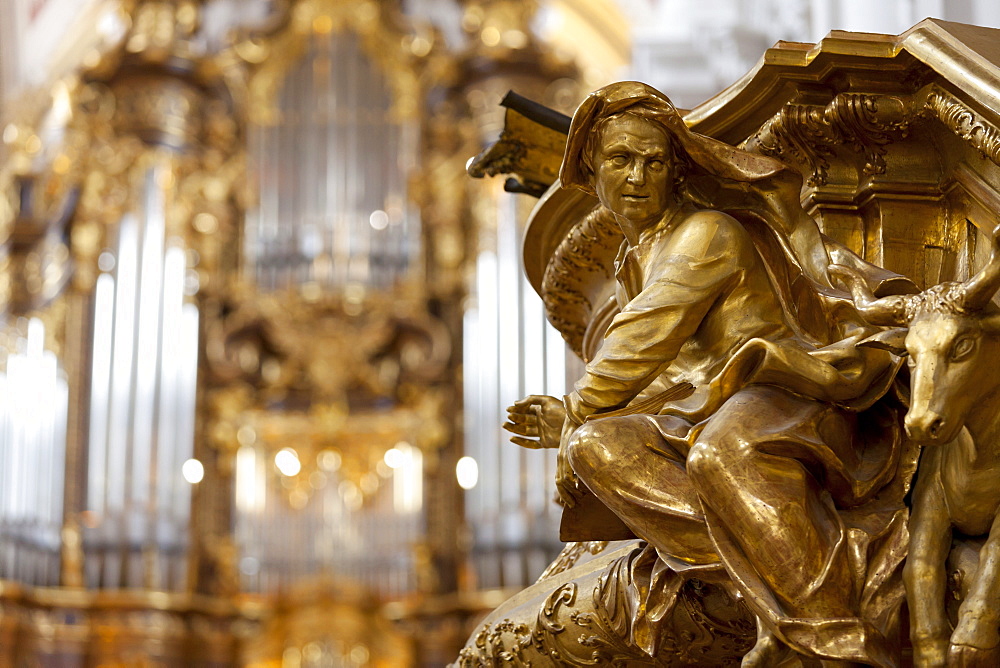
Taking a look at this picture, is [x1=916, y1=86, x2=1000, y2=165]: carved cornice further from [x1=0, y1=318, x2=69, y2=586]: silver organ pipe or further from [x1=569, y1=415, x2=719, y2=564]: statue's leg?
[x1=0, y1=318, x2=69, y2=586]: silver organ pipe

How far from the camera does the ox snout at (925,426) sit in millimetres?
1611

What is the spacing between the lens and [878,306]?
1.77 m

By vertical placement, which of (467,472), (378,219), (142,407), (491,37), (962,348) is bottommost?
(467,472)

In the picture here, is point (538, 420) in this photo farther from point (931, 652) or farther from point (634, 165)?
point (931, 652)

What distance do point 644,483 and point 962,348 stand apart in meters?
0.44

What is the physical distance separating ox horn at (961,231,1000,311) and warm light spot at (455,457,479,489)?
6.92 meters

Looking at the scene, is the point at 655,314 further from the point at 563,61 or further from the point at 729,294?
the point at 563,61

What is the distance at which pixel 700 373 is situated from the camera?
6.66 ft

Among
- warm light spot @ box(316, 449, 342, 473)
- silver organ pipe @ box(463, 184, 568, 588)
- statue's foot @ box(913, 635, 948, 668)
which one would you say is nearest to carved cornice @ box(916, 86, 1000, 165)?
statue's foot @ box(913, 635, 948, 668)

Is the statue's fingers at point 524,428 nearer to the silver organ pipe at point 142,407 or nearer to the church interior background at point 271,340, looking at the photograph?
the church interior background at point 271,340

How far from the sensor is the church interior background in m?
8.30

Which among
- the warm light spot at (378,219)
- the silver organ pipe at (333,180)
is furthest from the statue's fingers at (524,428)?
the warm light spot at (378,219)

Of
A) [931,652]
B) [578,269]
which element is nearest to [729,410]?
[931,652]

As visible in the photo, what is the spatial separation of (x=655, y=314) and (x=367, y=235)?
276 inches
